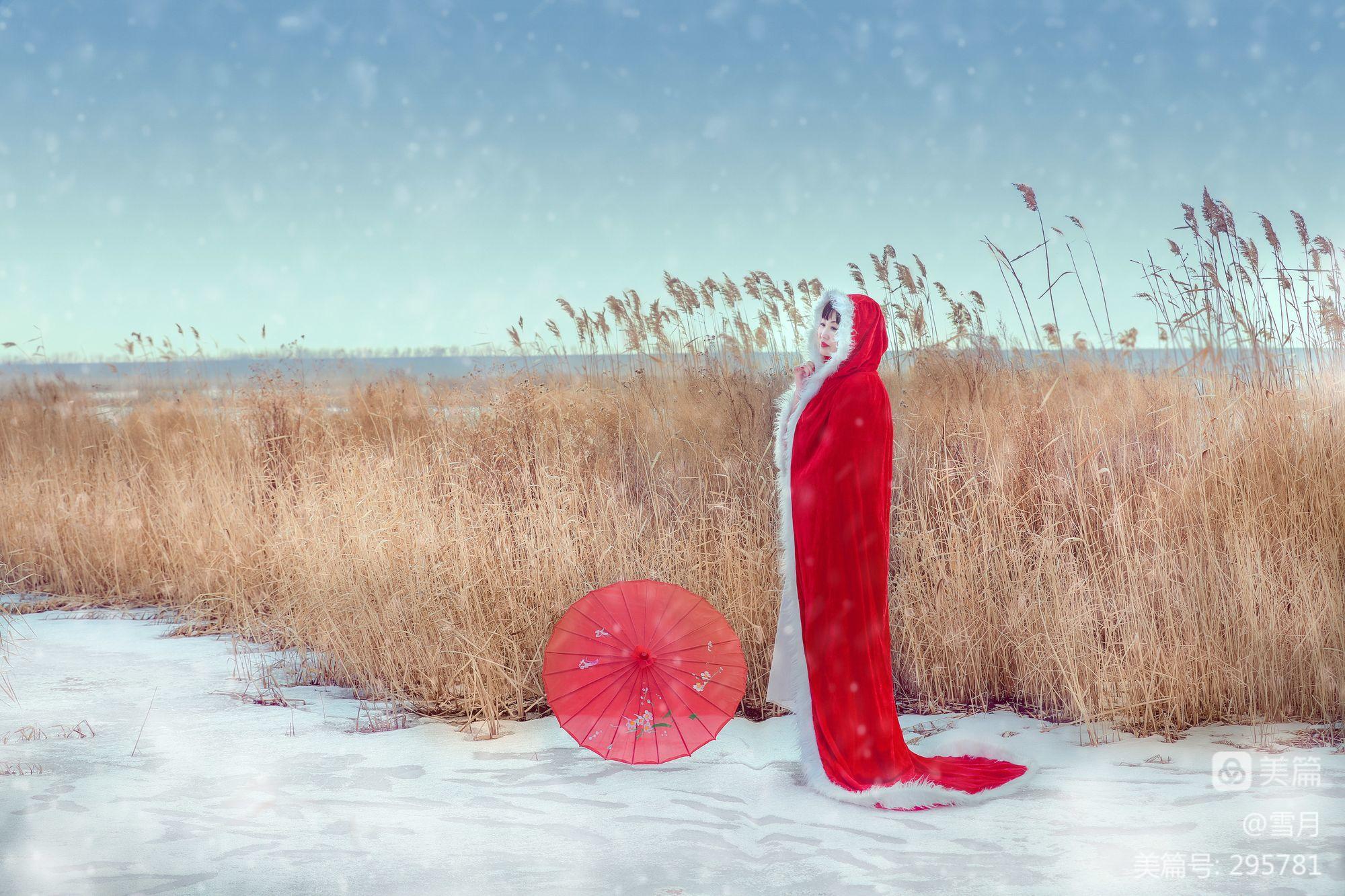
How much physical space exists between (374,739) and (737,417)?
262 cm

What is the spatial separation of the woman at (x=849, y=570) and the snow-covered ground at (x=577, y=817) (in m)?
0.12

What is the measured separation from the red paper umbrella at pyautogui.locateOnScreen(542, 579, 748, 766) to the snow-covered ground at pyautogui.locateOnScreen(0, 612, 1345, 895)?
25cm

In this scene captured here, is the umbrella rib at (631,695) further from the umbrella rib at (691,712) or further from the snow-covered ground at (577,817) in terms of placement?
the snow-covered ground at (577,817)

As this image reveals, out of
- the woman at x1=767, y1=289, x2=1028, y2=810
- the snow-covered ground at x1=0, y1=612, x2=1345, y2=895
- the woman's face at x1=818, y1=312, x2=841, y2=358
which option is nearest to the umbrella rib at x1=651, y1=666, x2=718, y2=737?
the snow-covered ground at x1=0, y1=612, x2=1345, y2=895

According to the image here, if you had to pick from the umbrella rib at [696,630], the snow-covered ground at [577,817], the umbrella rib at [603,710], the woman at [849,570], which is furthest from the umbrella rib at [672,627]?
the snow-covered ground at [577,817]

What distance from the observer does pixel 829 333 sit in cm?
357

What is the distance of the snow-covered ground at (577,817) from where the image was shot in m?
3.00

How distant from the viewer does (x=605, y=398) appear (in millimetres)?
6863

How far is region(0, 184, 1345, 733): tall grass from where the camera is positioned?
14.6 ft

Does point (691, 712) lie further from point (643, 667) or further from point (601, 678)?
point (601, 678)

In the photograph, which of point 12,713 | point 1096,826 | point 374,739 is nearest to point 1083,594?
point 1096,826

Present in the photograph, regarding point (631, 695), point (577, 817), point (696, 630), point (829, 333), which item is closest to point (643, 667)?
point (631, 695)

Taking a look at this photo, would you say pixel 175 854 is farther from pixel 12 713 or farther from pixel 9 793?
pixel 12 713

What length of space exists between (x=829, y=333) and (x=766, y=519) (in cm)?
190
